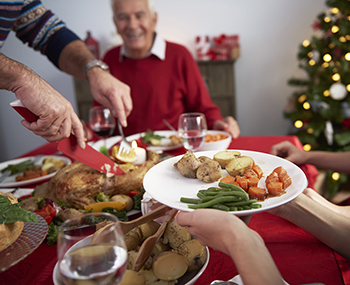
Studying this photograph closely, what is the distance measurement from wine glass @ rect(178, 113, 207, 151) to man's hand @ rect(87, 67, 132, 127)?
0.33 m

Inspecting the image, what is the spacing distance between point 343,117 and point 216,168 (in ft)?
10.5

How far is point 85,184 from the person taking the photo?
1.17 m

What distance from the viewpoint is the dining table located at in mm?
797

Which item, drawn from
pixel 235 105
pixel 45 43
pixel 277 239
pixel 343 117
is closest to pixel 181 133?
pixel 277 239

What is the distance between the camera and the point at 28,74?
3.38ft

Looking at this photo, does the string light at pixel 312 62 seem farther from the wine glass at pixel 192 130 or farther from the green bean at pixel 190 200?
the green bean at pixel 190 200

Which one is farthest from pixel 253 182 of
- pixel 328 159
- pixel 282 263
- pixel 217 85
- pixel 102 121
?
pixel 217 85

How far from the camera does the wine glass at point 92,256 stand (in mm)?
536

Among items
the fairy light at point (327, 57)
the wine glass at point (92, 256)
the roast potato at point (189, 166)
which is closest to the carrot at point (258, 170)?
the roast potato at point (189, 166)

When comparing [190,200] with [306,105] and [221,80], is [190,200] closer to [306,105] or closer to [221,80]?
[306,105]

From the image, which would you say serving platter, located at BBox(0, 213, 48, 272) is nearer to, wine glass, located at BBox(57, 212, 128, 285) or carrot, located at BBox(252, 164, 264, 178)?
wine glass, located at BBox(57, 212, 128, 285)

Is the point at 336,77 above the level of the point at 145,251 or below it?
below

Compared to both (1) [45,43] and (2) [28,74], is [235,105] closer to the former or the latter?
(1) [45,43]

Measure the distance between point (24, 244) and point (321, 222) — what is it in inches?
33.9
